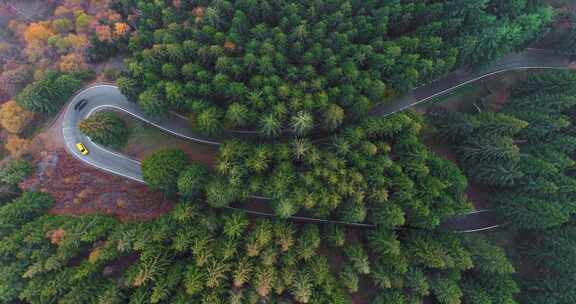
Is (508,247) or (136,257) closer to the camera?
(136,257)

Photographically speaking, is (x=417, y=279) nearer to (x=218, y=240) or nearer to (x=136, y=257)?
(x=218, y=240)

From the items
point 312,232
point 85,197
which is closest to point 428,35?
point 312,232

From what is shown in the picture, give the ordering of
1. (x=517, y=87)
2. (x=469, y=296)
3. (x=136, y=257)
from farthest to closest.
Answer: (x=517, y=87) < (x=136, y=257) < (x=469, y=296)

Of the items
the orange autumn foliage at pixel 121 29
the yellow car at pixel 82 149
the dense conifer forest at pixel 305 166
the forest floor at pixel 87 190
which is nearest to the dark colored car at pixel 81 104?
the dense conifer forest at pixel 305 166

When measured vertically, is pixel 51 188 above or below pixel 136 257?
above

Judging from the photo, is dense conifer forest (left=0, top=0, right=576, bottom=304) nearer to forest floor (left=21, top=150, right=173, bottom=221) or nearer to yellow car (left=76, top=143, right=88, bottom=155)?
forest floor (left=21, top=150, right=173, bottom=221)

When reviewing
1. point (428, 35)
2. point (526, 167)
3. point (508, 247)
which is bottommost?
point (508, 247)

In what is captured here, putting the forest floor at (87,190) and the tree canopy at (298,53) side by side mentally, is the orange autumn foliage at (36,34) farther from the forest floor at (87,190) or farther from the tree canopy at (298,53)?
the forest floor at (87,190)
